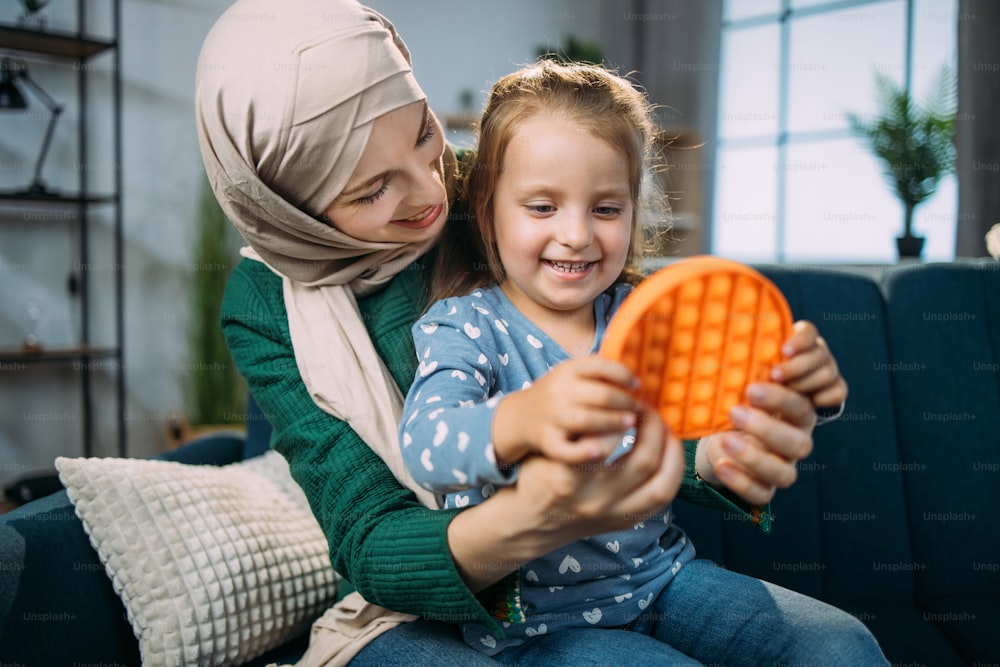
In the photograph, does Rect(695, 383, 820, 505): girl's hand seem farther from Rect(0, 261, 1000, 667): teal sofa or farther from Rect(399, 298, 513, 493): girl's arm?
Rect(0, 261, 1000, 667): teal sofa

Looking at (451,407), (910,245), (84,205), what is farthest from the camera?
(84,205)

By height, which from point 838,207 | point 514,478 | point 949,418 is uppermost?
point 838,207

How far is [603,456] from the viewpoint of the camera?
714mm

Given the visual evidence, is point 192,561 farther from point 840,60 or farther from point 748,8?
point 748,8

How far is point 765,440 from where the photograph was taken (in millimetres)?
815

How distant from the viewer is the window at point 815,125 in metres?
4.55

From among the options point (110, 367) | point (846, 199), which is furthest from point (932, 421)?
point (110, 367)

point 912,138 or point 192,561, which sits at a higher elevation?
point 912,138

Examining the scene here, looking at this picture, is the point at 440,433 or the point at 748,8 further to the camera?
the point at 748,8

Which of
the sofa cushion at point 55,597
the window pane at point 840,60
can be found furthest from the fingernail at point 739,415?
the window pane at point 840,60

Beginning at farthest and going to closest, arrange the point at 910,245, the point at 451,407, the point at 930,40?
the point at 930,40, the point at 910,245, the point at 451,407

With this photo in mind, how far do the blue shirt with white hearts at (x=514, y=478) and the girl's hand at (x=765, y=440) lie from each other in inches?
5.7

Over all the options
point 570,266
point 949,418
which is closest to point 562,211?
point 570,266

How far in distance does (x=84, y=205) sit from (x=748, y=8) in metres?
4.42
